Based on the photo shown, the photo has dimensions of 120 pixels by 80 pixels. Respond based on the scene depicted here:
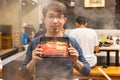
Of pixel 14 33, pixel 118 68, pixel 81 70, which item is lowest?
pixel 118 68

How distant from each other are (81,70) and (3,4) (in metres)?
0.31

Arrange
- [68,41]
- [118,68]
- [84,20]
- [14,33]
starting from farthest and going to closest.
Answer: [118,68], [84,20], [14,33], [68,41]

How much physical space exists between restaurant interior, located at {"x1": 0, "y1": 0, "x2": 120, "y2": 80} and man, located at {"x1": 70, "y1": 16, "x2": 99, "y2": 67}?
3cm

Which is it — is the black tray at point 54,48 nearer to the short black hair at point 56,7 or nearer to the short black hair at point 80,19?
the short black hair at point 56,7

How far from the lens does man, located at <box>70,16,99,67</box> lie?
0.82m

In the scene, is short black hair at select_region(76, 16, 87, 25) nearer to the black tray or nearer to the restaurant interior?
the restaurant interior

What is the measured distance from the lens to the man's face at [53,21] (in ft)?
2.10

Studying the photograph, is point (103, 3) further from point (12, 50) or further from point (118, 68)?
point (118, 68)

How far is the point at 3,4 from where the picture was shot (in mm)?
745

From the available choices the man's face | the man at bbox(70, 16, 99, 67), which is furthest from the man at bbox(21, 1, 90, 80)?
the man at bbox(70, 16, 99, 67)

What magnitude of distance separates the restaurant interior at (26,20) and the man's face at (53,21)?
5 cm

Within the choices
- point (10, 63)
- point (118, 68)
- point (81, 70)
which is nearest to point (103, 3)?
point (81, 70)

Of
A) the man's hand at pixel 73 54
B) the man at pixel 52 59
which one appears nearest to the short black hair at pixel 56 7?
the man at pixel 52 59

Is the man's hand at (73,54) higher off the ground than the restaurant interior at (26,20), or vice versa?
the restaurant interior at (26,20)
